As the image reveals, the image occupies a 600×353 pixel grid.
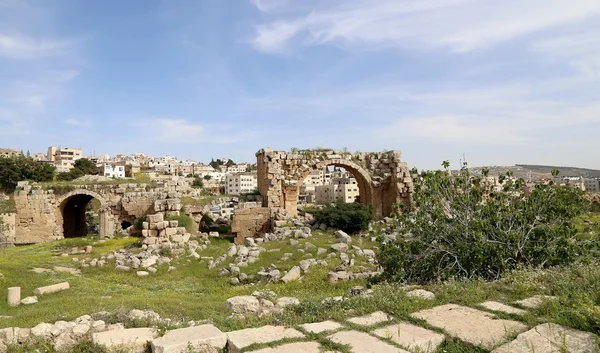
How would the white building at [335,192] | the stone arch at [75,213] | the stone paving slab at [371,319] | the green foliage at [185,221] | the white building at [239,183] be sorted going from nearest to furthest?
the stone paving slab at [371,319], the green foliage at [185,221], the stone arch at [75,213], the white building at [335,192], the white building at [239,183]

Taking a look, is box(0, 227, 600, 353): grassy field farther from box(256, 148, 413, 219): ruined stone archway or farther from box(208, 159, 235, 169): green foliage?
box(208, 159, 235, 169): green foliage

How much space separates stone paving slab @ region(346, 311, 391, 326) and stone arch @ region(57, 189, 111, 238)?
1760 cm

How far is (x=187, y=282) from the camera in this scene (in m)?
10.2

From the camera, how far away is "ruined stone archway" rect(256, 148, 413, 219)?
1861 centimetres

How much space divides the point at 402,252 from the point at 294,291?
3.06m

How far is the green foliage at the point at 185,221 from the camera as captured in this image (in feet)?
50.9

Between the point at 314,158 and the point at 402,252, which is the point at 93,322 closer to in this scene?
the point at 402,252

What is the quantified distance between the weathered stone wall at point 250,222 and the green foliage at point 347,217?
7.62 feet

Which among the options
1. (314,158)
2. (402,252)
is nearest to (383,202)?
(314,158)

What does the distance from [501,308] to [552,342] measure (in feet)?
3.04

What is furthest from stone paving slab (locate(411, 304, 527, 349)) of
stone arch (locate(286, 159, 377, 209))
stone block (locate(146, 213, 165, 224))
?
stone arch (locate(286, 159, 377, 209))

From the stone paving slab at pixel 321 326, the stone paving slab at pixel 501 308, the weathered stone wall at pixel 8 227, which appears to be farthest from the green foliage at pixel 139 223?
the stone paving slab at pixel 501 308

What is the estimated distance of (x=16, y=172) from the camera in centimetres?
3897

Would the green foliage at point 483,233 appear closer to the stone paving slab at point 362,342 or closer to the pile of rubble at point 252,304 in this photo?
the pile of rubble at point 252,304
